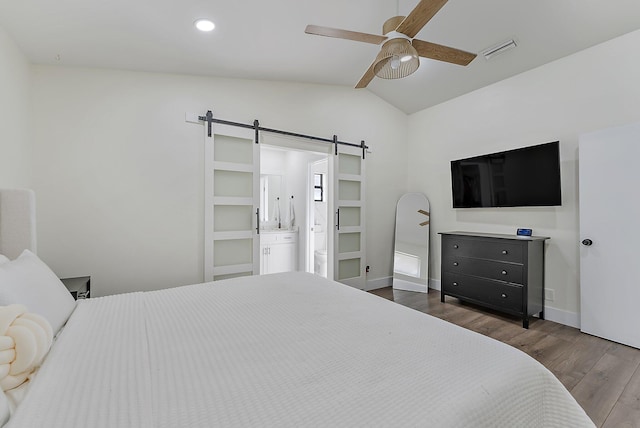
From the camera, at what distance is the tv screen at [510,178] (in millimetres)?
2934

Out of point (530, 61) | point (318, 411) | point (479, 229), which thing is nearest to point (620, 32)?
point (530, 61)

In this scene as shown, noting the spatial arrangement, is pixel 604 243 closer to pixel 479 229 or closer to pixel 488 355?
pixel 479 229

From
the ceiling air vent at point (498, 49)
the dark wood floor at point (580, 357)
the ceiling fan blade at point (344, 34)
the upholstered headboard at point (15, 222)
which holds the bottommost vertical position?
the dark wood floor at point (580, 357)

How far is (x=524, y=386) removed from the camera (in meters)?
0.89

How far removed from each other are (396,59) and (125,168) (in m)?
2.55

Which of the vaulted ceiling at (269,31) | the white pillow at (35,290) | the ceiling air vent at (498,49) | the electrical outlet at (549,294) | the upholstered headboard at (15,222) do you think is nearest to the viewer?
the white pillow at (35,290)

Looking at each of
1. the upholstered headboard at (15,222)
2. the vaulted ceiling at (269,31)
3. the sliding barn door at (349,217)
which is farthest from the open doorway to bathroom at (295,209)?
the upholstered headboard at (15,222)

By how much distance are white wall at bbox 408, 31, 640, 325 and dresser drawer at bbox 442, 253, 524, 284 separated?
477 mm

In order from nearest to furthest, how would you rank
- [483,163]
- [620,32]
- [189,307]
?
[189,307]
[620,32]
[483,163]

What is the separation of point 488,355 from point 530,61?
341 cm

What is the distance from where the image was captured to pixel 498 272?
309cm

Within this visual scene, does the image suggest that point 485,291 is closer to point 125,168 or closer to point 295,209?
point 295,209

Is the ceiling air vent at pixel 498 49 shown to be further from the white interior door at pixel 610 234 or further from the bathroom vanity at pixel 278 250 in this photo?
the bathroom vanity at pixel 278 250

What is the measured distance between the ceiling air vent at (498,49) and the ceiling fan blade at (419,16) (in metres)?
1.67
